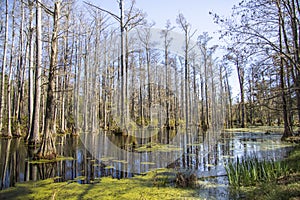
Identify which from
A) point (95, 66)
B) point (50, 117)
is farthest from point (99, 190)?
point (95, 66)

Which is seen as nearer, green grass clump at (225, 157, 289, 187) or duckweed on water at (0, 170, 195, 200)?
duckweed on water at (0, 170, 195, 200)

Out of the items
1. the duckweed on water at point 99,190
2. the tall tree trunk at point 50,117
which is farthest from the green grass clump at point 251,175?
the tall tree trunk at point 50,117

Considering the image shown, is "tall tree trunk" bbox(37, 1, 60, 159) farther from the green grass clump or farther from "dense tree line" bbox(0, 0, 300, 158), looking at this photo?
the green grass clump

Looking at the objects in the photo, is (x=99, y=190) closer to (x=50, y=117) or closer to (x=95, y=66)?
(x=50, y=117)

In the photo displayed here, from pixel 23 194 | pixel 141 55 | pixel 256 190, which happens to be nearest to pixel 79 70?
pixel 141 55

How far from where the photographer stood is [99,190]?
11.5 ft

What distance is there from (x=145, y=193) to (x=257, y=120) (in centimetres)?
3206

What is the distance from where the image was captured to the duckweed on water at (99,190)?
10.5 ft

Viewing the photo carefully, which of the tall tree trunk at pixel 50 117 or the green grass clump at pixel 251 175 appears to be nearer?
the green grass clump at pixel 251 175

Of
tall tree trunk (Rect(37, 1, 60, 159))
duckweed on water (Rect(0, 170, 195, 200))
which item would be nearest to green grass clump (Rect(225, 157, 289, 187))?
duckweed on water (Rect(0, 170, 195, 200))

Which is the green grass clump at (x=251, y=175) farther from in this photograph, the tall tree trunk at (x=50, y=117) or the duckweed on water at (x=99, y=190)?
the tall tree trunk at (x=50, y=117)

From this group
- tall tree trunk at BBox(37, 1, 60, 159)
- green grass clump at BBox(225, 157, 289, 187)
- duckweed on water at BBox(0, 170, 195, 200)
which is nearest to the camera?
duckweed on water at BBox(0, 170, 195, 200)

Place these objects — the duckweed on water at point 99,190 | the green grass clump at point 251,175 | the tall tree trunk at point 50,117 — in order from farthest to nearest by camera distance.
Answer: the tall tree trunk at point 50,117, the green grass clump at point 251,175, the duckweed on water at point 99,190

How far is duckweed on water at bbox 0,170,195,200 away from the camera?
127 inches
